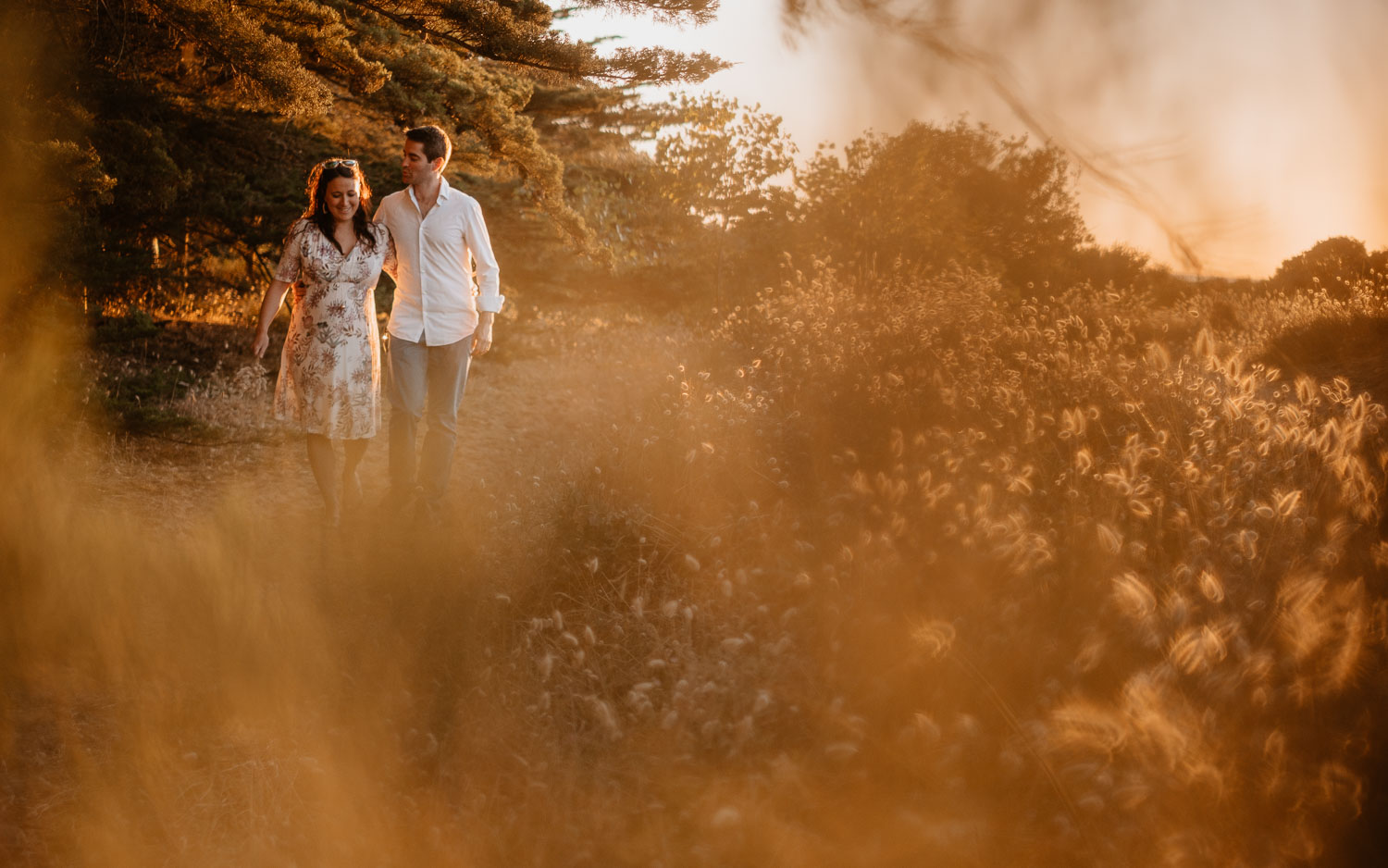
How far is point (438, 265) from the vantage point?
5.09 metres

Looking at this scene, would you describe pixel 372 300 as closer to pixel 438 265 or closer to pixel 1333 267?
pixel 438 265

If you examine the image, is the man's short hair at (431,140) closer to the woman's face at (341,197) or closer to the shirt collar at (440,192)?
the shirt collar at (440,192)

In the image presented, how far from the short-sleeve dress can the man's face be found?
1.41ft

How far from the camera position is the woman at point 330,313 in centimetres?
489

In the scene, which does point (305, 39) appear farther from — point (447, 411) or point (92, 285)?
point (447, 411)

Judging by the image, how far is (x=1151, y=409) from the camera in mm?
4594

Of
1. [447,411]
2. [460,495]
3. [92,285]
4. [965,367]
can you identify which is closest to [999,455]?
[965,367]

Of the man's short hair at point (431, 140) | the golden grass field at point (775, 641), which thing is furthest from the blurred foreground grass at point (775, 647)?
the man's short hair at point (431, 140)

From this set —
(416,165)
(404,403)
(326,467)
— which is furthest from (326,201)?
(326,467)

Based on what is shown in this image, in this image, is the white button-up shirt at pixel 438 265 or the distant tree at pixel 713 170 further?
the distant tree at pixel 713 170

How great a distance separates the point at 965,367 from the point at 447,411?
141 inches

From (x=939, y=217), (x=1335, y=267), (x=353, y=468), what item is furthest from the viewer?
(x=939, y=217)

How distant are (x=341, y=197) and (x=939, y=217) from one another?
13.5 meters

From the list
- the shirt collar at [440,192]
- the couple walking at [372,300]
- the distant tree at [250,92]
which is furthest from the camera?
the distant tree at [250,92]
